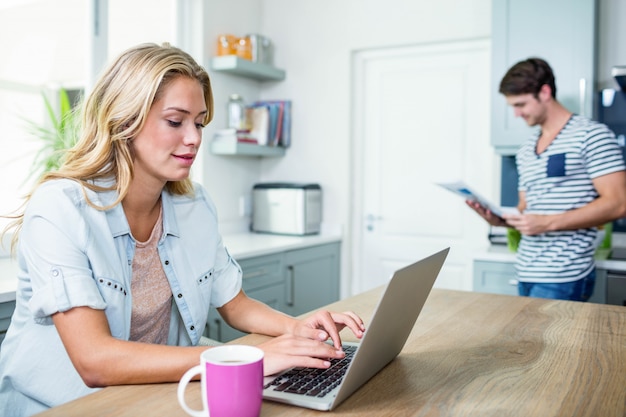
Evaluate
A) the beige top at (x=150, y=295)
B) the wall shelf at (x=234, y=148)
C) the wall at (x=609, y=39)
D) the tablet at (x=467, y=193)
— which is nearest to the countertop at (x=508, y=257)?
the tablet at (x=467, y=193)

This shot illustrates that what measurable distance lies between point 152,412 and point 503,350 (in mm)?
705

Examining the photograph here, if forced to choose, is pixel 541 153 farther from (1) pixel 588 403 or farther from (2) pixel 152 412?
(2) pixel 152 412

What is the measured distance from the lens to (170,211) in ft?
4.65

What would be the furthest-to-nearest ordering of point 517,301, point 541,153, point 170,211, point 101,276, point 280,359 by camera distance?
point 541,153 → point 517,301 → point 170,211 → point 101,276 → point 280,359

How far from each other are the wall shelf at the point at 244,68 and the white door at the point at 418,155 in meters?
0.52

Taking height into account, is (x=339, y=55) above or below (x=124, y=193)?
above

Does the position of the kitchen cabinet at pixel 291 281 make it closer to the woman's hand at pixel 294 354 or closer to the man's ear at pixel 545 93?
the man's ear at pixel 545 93

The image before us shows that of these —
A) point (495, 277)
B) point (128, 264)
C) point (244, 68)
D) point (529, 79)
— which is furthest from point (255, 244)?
point (128, 264)

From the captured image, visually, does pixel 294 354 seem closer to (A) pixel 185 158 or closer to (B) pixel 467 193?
(A) pixel 185 158

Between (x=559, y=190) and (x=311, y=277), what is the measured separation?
5.21 feet

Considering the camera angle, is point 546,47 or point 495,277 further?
point 546,47

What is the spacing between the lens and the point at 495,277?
9.04 ft

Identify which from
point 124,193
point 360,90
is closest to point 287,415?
point 124,193

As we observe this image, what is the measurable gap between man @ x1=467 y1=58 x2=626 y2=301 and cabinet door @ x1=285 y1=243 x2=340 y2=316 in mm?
1208
